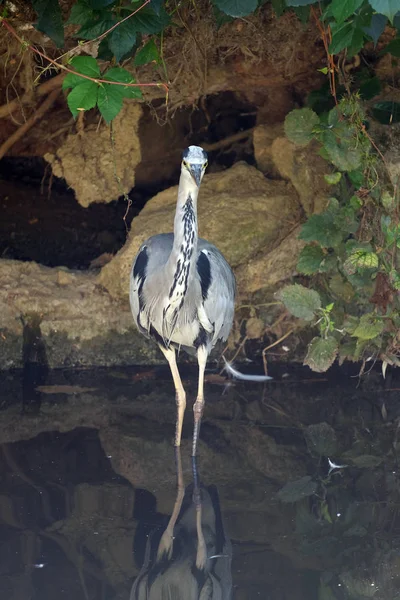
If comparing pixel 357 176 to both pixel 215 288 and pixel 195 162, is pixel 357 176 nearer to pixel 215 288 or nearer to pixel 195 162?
pixel 215 288

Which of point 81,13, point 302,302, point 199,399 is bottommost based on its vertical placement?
point 199,399

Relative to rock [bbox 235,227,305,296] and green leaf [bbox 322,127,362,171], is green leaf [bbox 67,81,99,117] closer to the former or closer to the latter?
green leaf [bbox 322,127,362,171]

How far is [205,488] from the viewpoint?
3.94 m

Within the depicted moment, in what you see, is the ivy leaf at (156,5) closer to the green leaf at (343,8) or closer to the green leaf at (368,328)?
the green leaf at (343,8)

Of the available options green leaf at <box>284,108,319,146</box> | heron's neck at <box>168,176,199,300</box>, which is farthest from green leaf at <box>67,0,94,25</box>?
green leaf at <box>284,108,319,146</box>

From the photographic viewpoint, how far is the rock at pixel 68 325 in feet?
17.6

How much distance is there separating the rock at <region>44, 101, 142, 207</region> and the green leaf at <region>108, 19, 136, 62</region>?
105 inches

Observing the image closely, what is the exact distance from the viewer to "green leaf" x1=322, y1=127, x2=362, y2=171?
4344mm

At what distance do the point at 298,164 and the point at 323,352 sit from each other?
4.33 ft

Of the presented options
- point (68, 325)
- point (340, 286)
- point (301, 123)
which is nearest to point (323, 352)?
point (340, 286)

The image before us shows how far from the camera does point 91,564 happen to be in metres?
3.21

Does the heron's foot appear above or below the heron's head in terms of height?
below

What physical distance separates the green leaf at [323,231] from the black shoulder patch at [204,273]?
20.9 inches

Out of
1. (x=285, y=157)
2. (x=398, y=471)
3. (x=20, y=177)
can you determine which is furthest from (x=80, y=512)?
(x=20, y=177)
